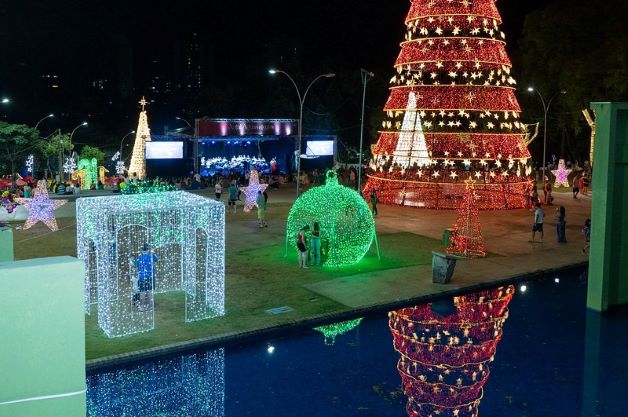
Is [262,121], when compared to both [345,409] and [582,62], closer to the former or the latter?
[582,62]

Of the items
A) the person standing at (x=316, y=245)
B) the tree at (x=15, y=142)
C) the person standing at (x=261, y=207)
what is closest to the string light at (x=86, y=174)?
the tree at (x=15, y=142)

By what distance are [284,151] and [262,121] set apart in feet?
19.8

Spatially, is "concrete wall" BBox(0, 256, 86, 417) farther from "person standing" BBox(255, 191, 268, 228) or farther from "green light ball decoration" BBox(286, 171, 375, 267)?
"person standing" BBox(255, 191, 268, 228)

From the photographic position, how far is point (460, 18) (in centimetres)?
3219

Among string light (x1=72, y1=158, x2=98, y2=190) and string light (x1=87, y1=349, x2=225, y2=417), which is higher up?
string light (x1=72, y1=158, x2=98, y2=190)

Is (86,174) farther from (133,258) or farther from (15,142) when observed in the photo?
(133,258)

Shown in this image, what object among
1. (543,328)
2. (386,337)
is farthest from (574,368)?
(386,337)

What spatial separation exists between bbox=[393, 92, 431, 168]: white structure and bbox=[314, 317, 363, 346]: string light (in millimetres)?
19037

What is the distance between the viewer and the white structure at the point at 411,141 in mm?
32688

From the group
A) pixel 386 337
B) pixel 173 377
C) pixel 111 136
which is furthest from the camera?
pixel 111 136

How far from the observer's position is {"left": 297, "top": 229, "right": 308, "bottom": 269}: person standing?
61.5 feet

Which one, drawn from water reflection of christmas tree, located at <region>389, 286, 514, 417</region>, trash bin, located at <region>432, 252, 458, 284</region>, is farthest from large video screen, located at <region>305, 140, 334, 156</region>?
water reflection of christmas tree, located at <region>389, 286, 514, 417</region>

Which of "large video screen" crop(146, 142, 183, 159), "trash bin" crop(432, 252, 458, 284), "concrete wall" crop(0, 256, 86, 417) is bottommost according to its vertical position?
"trash bin" crop(432, 252, 458, 284)

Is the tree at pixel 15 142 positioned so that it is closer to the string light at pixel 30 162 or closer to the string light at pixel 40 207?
the string light at pixel 30 162
